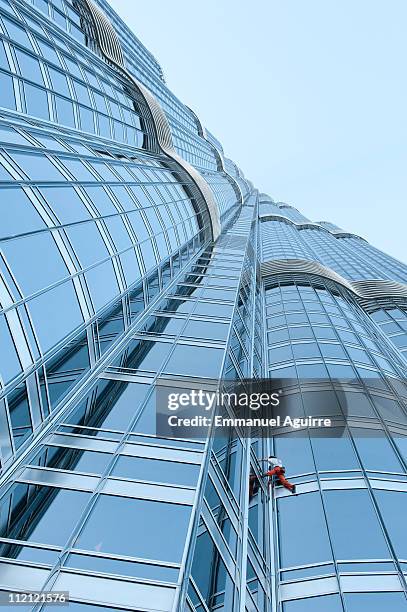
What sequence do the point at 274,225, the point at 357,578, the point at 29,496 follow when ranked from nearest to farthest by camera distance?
the point at 29,496, the point at 357,578, the point at 274,225

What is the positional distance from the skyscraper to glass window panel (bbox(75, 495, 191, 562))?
0.03m

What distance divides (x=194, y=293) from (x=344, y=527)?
14.0 m

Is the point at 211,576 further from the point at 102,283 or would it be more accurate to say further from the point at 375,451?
the point at 102,283

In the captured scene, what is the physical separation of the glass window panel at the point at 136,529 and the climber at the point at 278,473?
471 cm

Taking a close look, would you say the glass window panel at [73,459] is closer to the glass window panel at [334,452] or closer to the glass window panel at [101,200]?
the glass window panel at [334,452]

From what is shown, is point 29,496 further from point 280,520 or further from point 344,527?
point 344,527

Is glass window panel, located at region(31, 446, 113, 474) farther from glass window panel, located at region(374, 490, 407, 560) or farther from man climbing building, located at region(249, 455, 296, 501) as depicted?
glass window panel, located at region(374, 490, 407, 560)

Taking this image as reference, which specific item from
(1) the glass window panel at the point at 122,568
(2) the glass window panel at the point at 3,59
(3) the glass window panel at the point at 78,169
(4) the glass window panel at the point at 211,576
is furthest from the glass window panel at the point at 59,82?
(1) the glass window panel at the point at 122,568

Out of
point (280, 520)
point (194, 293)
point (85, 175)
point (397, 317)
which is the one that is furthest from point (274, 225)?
point (280, 520)

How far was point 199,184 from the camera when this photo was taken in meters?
37.5

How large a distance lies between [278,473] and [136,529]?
568cm

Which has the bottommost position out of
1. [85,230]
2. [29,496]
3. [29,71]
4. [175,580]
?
[175,580]

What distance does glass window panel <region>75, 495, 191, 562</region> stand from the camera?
28.8 feet

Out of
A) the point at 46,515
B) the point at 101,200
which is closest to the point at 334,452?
the point at 46,515
